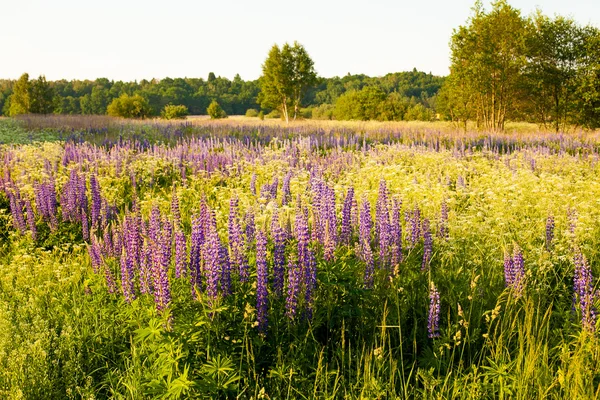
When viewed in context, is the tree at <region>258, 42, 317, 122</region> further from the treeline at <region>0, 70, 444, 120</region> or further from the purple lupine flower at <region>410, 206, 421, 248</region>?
the purple lupine flower at <region>410, 206, 421, 248</region>

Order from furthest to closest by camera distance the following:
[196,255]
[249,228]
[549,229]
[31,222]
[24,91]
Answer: [24,91], [31,222], [549,229], [249,228], [196,255]

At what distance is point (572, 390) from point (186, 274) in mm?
2796

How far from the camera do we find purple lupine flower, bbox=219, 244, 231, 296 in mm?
3340

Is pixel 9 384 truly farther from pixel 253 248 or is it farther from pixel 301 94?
pixel 301 94

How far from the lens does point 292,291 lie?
339cm

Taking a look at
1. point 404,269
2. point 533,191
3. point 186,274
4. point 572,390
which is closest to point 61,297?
point 186,274

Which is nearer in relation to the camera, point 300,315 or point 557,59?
point 300,315

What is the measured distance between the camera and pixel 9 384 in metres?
3.33

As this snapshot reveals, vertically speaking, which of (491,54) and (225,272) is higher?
(491,54)

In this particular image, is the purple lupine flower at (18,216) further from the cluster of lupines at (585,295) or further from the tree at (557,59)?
the tree at (557,59)

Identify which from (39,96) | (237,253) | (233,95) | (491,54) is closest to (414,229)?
(237,253)

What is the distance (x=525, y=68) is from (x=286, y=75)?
104 ft

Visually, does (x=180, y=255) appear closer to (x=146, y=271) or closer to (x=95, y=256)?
(x=146, y=271)

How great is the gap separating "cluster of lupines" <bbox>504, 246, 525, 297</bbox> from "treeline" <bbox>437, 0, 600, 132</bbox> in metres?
24.8
